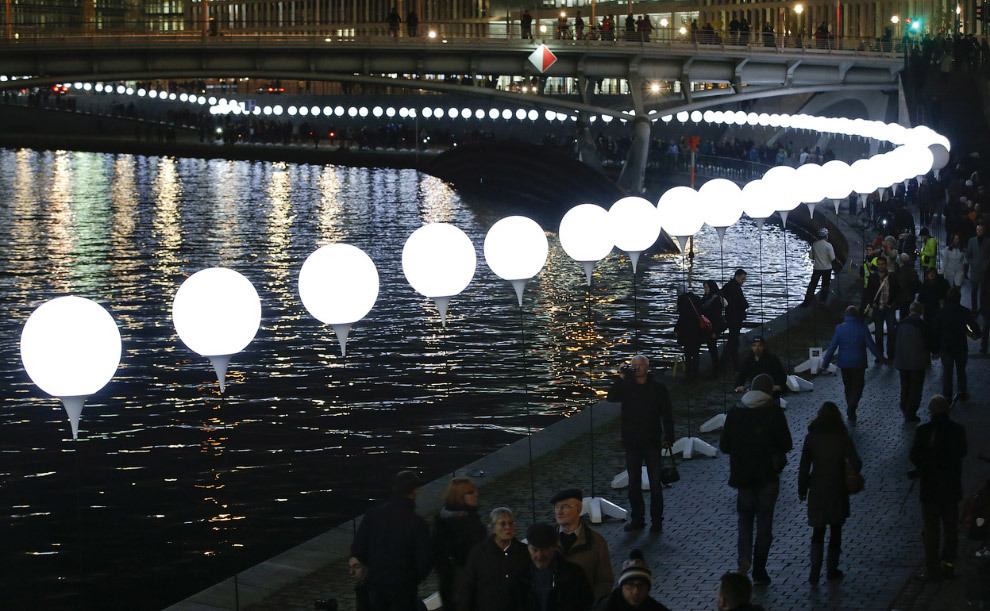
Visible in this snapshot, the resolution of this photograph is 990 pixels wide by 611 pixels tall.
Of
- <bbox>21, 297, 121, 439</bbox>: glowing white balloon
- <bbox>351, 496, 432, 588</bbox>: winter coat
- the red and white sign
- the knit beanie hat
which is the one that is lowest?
<bbox>351, 496, 432, 588</bbox>: winter coat

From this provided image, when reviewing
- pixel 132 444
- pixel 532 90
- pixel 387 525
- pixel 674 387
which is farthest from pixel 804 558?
pixel 532 90

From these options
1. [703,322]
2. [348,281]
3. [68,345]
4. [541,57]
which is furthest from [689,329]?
[541,57]

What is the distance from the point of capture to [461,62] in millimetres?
61875

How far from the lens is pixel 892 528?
38.4ft

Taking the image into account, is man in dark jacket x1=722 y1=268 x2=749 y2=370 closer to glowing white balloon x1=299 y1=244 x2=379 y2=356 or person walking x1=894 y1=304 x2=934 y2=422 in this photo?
person walking x1=894 y1=304 x2=934 y2=422

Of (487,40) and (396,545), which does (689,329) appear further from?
(487,40)

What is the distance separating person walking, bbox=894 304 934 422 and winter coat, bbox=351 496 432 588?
28.4ft

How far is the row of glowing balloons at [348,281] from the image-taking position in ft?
29.1

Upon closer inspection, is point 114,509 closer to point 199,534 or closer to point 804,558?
point 199,534

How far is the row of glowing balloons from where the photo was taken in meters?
8.86

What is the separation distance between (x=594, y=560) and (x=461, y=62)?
5517cm

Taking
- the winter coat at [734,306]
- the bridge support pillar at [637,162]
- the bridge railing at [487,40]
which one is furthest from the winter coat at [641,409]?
the bridge support pillar at [637,162]

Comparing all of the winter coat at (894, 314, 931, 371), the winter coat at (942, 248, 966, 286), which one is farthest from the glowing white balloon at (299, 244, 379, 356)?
the winter coat at (942, 248, 966, 286)

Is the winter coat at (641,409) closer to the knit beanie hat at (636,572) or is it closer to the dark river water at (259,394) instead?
the dark river water at (259,394)
